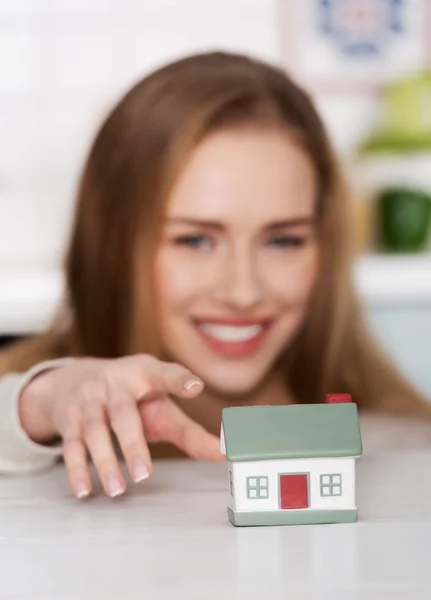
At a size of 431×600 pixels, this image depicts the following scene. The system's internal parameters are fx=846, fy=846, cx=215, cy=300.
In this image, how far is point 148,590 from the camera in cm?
43

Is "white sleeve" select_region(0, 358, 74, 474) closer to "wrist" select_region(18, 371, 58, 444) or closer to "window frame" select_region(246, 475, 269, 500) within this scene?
"wrist" select_region(18, 371, 58, 444)

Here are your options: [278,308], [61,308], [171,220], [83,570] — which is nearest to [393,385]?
[278,308]

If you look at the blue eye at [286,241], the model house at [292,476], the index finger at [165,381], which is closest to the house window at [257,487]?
the model house at [292,476]

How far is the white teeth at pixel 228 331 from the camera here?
1.41 m

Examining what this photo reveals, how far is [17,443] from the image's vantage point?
33.0 inches

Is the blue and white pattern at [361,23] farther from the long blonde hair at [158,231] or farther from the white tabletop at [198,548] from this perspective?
the white tabletop at [198,548]

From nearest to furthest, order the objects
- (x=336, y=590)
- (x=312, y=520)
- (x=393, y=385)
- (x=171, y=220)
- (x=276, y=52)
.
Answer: (x=336, y=590) → (x=312, y=520) → (x=171, y=220) → (x=393, y=385) → (x=276, y=52)

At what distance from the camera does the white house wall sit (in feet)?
1.82

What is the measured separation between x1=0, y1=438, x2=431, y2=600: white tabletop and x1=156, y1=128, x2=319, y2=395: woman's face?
0.70 m

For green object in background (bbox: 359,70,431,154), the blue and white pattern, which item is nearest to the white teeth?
green object in background (bbox: 359,70,431,154)

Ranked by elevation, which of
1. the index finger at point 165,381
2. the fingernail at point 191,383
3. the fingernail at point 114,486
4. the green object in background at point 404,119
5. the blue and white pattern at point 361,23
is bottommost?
the fingernail at point 114,486

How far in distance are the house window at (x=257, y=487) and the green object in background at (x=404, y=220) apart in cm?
107

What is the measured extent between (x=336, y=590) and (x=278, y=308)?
100 centimetres

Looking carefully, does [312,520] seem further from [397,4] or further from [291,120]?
[397,4]
